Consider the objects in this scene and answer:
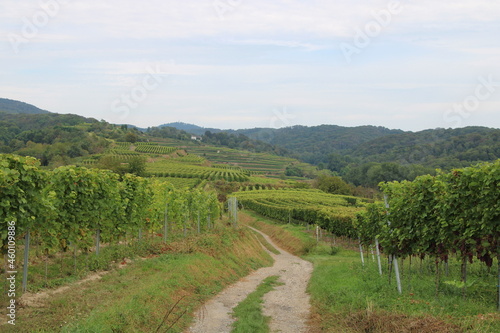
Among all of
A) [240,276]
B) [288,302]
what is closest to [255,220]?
[240,276]

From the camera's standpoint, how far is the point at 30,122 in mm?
186125

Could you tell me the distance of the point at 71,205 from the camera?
11.6 meters

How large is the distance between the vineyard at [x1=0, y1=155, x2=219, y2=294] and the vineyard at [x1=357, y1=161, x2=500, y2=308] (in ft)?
27.8

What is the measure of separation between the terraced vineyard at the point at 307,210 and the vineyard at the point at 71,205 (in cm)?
887

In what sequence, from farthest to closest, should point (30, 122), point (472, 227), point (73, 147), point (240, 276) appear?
1. point (30, 122)
2. point (73, 147)
3. point (240, 276)
4. point (472, 227)

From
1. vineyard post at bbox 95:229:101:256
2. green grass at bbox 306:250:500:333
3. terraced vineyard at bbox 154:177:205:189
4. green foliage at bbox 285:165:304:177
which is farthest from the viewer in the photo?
green foliage at bbox 285:165:304:177

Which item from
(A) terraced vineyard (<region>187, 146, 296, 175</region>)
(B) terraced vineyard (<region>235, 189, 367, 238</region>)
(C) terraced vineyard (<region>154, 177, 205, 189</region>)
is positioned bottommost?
(B) terraced vineyard (<region>235, 189, 367, 238</region>)

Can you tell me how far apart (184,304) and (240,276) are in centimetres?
728

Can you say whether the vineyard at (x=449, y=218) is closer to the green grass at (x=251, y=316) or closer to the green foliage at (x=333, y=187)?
the green grass at (x=251, y=316)

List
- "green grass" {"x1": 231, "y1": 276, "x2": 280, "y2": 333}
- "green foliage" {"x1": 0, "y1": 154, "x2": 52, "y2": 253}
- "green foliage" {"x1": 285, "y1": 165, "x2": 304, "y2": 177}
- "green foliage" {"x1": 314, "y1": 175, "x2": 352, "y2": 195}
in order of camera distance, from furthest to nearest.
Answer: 1. "green foliage" {"x1": 285, "y1": 165, "x2": 304, "y2": 177}
2. "green foliage" {"x1": 314, "y1": 175, "x2": 352, "y2": 195}
3. "green grass" {"x1": 231, "y1": 276, "x2": 280, "y2": 333}
4. "green foliage" {"x1": 0, "y1": 154, "x2": 52, "y2": 253}

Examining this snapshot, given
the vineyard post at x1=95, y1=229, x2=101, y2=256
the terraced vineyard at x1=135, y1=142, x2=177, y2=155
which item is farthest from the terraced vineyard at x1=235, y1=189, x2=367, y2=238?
the terraced vineyard at x1=135, y1=142, x2=177, y2=155

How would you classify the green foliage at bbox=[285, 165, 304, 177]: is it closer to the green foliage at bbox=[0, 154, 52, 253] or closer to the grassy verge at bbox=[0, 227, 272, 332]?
the grassy verge at bbox=[0, 227, 272, 332]

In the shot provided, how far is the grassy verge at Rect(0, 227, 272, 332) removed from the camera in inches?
289

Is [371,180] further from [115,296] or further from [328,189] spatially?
[115,296]
